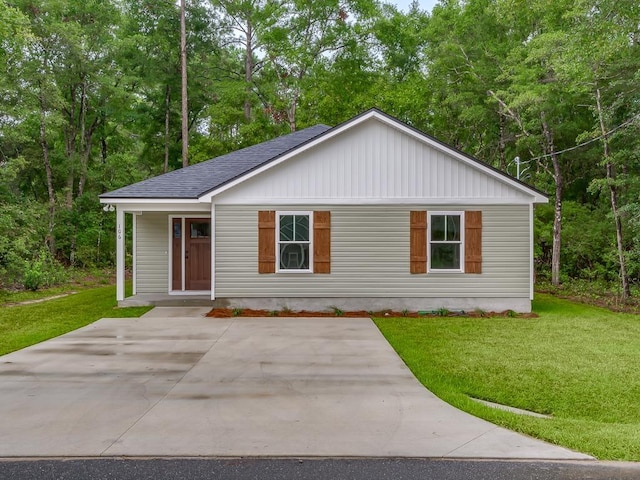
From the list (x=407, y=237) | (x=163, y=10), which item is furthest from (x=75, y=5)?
(x=407, y=237)

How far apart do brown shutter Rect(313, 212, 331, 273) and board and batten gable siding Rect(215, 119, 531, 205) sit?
1.42ft

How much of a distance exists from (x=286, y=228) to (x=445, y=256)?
375 centimetres

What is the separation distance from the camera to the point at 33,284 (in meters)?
14.3

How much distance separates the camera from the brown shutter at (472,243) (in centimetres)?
1095

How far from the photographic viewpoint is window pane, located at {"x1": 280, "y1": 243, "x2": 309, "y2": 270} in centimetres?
1109

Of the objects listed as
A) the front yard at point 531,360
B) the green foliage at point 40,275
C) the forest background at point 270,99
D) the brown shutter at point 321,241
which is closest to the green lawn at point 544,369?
the front yard at point 531,360

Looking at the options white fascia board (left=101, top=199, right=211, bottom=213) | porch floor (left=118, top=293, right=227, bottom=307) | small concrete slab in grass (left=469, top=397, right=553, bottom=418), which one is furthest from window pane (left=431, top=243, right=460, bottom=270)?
small concrete slab in grass (left=469, top=397, right=553, bottom=418)

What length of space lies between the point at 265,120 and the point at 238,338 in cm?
1547

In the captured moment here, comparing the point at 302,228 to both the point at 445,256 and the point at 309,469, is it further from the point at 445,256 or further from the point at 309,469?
the point at 309,469

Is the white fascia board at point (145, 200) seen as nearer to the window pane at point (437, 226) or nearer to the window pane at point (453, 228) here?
the window pane at point (437, 226)

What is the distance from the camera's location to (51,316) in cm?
1021

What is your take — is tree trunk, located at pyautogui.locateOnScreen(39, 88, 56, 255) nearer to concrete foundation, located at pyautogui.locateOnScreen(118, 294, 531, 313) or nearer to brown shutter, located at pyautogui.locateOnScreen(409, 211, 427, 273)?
concrete foundation, located at pyautogui.locateOnScreen(118, 294, 531, 313)

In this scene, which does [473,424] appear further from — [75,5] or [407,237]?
[75,5]

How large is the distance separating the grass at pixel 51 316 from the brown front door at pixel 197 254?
1.61 meters
